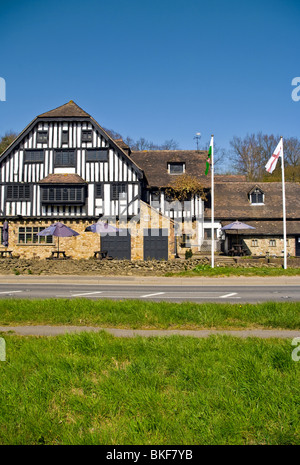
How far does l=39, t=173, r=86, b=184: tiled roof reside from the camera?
1243 inches

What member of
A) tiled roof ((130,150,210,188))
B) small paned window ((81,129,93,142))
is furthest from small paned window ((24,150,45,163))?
tiled roof ((130,150,210,188))

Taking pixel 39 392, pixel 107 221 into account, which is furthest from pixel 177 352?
pixel 107 221

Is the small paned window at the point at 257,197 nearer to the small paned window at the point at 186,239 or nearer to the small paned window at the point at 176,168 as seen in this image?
the small paned window at the point at 176,168

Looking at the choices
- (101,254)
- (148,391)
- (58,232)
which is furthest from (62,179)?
(148,391)

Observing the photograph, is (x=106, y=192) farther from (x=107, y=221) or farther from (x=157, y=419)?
(x=157, y=419)

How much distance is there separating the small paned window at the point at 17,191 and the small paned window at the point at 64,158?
3.24 m

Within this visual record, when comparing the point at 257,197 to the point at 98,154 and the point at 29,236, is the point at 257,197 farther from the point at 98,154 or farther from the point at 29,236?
the point at 29,236

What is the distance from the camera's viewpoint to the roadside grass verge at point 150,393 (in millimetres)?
3381

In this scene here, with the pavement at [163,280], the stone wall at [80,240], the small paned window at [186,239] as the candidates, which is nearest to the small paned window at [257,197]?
the small paned window at [186,239]

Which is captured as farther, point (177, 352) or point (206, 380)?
point (177, 352)

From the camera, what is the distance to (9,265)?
23.4 m

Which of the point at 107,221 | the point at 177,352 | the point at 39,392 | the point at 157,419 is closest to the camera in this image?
the point at 157,419
